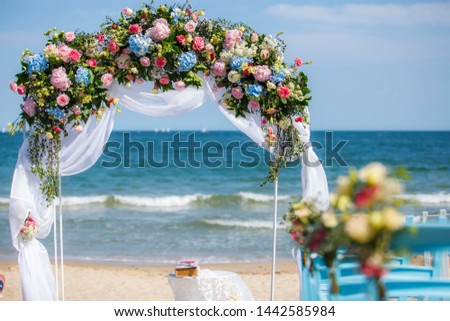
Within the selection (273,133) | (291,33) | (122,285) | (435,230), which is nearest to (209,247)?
(122,285)

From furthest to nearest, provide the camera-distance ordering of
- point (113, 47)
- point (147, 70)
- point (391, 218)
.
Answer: point (147, 70), point (113, 47), point (391, 218)

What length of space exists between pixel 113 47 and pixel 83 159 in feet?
3.27

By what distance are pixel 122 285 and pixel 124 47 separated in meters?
3.97

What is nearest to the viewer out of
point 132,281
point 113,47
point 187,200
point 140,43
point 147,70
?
point 140,43

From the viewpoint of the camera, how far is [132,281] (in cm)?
969

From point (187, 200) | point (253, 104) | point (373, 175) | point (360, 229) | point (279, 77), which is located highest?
point (279, 77)

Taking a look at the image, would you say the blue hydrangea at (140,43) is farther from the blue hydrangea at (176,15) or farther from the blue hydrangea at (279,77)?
Result: the blue hydrangea at (279,77)

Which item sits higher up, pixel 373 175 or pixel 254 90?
pixel 254 90

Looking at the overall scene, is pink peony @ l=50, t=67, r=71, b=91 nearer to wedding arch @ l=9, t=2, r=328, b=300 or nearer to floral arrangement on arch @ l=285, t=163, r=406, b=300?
wedding arch @ l=9, t=2, r=328, b=300

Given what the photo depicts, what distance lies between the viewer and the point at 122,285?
30.9ft

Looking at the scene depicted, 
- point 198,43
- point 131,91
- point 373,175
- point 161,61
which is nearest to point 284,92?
point 198,43
